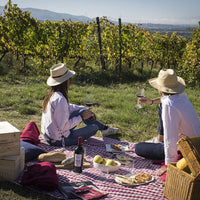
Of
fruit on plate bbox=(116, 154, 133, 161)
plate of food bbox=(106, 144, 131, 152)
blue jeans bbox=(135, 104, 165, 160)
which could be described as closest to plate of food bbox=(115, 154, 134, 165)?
fruit on plate bbox=(116, 154, 133, 161)

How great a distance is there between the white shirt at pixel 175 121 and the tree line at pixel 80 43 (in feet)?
23.9

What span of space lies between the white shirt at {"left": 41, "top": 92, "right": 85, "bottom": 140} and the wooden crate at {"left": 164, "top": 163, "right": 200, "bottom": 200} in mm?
1935

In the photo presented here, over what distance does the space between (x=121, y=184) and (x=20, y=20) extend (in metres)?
9.04

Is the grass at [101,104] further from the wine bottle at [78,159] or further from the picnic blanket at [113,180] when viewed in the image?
the wine bottle at [78,159]

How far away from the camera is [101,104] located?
26.5ft

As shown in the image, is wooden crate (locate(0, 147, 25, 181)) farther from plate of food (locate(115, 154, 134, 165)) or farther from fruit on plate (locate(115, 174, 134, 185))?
plate of food (locate(115, 154, 134, 165))

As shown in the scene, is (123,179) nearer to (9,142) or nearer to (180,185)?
(180,185)

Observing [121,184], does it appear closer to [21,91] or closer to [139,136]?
[139,136]

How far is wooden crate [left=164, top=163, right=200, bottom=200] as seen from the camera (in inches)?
120

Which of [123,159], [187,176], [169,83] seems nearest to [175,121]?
[169,83]

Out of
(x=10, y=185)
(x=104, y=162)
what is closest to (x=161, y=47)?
(x=104, y=162)

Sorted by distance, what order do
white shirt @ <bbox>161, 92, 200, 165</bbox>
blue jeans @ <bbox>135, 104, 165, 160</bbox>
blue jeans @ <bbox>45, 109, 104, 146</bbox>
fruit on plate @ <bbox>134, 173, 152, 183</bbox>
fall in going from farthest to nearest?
blue jeans @ <bbox>45, 109, 104, 146</bbox> → blue jeans @ <bbox>135, 104, 165, 160</bbox> → fruit on plate @ <bbox>134, 173, 152, 183</bbox> → white shirt @ <bbox>161, 92, 200, 165</bbox>

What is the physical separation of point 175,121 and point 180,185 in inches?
31.7

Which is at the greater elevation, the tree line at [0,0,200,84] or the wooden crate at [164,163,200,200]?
the tree line at [0,0,200,84]
